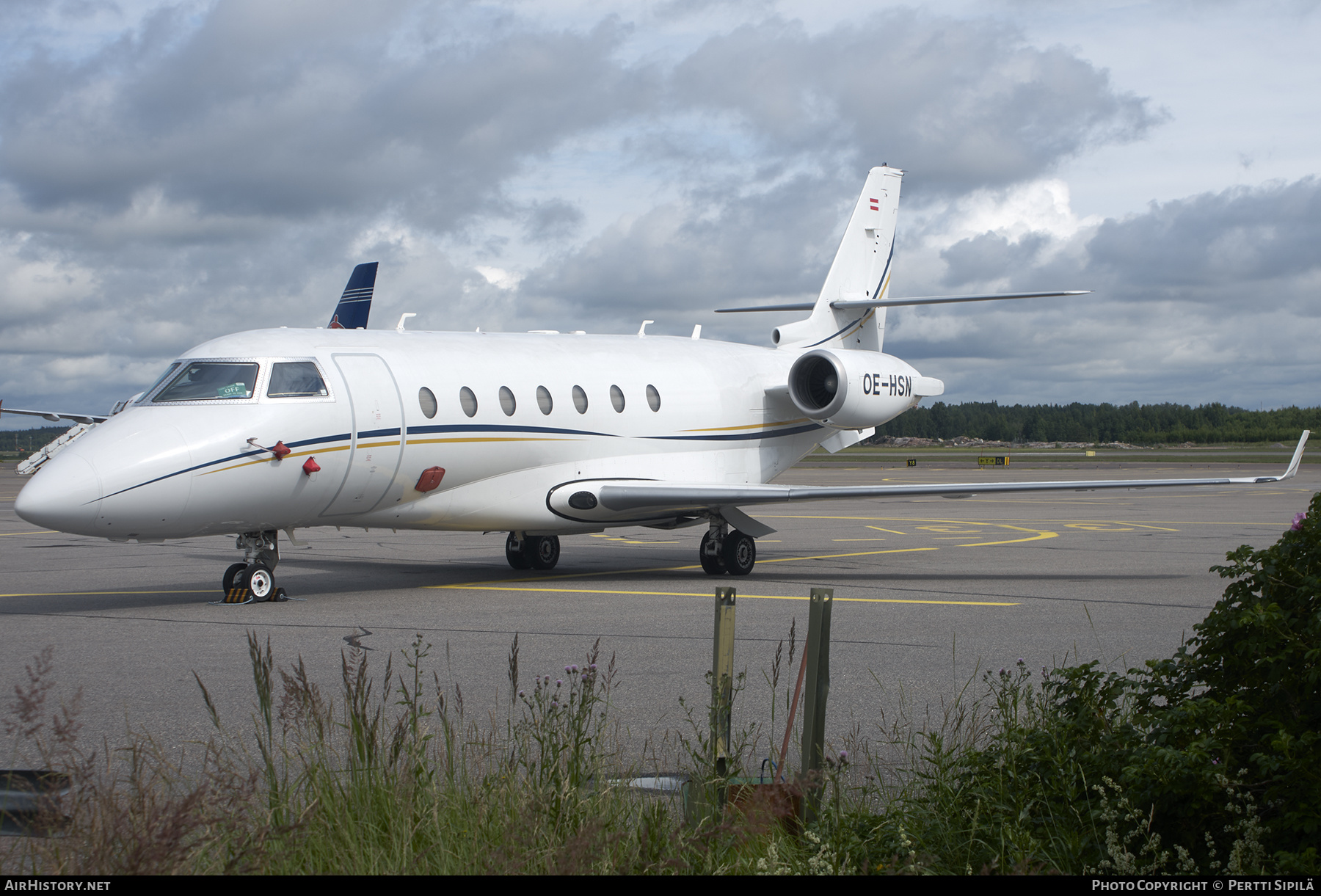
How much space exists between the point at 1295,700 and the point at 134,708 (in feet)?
20.8

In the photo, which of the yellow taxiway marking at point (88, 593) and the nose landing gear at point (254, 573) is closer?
the nose landing gear at point (254, 573)

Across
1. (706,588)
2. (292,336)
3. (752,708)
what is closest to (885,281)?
(706,588)

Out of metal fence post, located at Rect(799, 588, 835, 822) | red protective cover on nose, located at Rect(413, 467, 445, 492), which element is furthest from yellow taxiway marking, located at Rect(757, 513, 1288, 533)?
metal fence post, located at Rect(799, 588, 835, 822)

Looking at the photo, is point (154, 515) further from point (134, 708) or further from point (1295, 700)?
point (1295, 700)

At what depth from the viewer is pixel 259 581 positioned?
12867mm

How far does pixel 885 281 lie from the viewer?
21.6m

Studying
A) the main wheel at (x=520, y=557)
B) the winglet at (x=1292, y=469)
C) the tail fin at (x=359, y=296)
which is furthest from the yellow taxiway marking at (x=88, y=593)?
the tail fin at (x=359, y=296)

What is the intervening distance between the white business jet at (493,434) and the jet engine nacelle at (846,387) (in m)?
0.03

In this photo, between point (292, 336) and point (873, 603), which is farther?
point (292, 336)

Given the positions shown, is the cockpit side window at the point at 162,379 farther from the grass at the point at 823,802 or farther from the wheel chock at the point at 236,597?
the grass at the point at 823,802

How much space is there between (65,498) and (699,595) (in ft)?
22.4

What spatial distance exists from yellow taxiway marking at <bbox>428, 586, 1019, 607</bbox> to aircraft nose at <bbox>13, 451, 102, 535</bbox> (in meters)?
4.69

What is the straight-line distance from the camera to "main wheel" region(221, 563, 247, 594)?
12.8 meters

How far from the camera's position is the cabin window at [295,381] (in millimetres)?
12750
